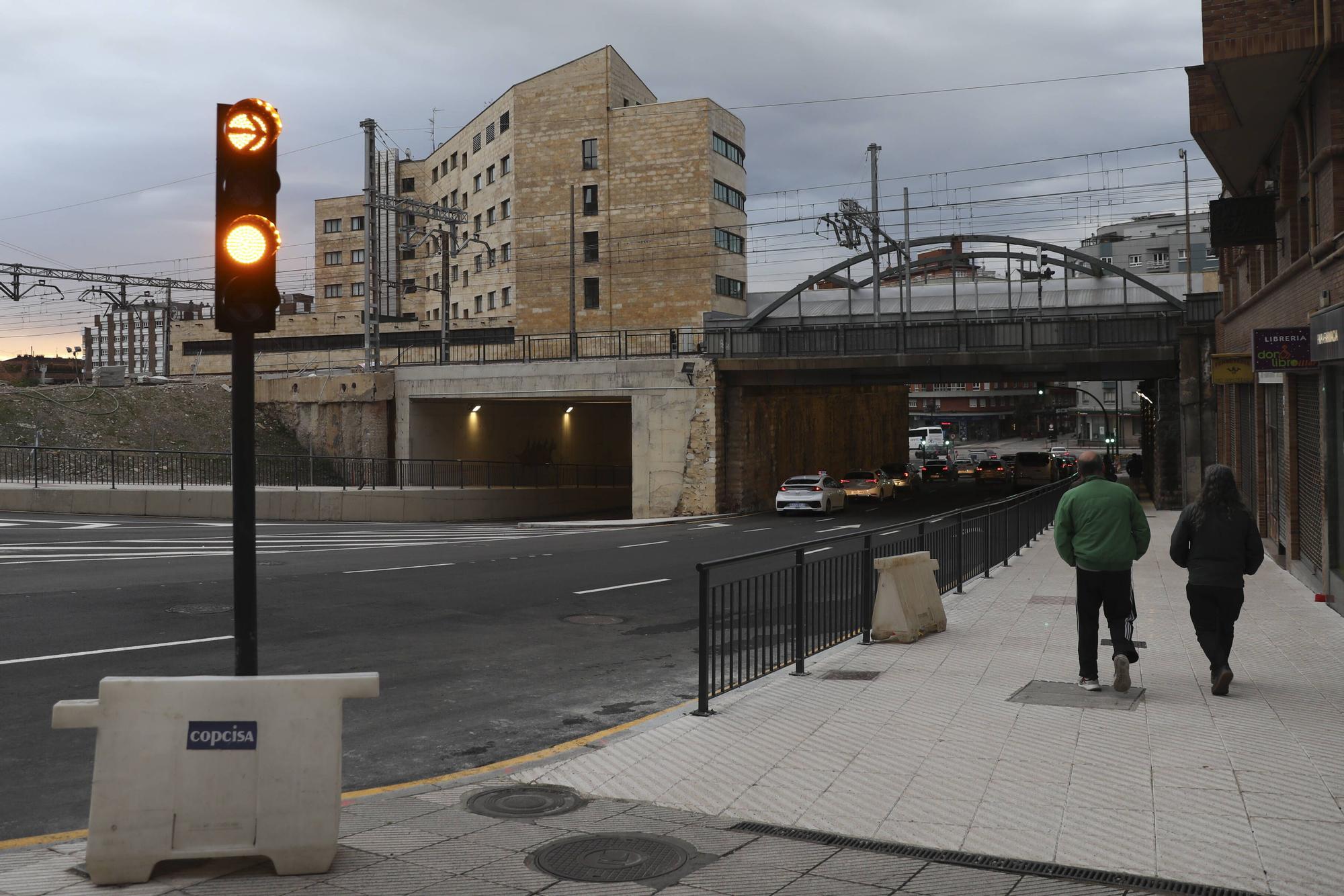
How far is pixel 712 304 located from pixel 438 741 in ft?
188

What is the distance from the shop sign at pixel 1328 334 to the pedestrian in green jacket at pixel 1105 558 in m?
4.27

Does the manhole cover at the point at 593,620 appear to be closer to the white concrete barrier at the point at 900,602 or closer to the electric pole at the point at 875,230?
the white concrete barrier at the point at 900,602

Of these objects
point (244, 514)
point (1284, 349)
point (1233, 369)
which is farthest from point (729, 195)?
point (244, 514)

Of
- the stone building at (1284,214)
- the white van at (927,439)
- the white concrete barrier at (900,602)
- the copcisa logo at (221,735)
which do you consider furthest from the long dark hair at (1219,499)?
the white van at (927,439)

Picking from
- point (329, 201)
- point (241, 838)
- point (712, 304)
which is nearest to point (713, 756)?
point (241, 838)

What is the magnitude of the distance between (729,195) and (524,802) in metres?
62.4

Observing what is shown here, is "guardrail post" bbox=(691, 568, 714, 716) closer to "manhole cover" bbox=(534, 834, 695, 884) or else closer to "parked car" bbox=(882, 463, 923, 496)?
"manhole cover" bbox=(534, 834, 695, 884)

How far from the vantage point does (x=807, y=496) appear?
1407 inches

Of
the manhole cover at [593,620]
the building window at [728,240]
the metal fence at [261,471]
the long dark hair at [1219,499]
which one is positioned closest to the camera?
the long dark hair at [1219,499]

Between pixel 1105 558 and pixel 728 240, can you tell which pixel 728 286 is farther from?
pixel 1105 558

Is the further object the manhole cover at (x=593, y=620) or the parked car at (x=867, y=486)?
the parked car at (x=867, y=486)

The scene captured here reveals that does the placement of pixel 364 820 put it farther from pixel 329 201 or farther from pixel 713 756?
pixel 329 201

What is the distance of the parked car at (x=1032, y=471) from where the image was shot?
5259 centimetres

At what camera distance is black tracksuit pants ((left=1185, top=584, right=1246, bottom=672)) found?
7.96 meters
